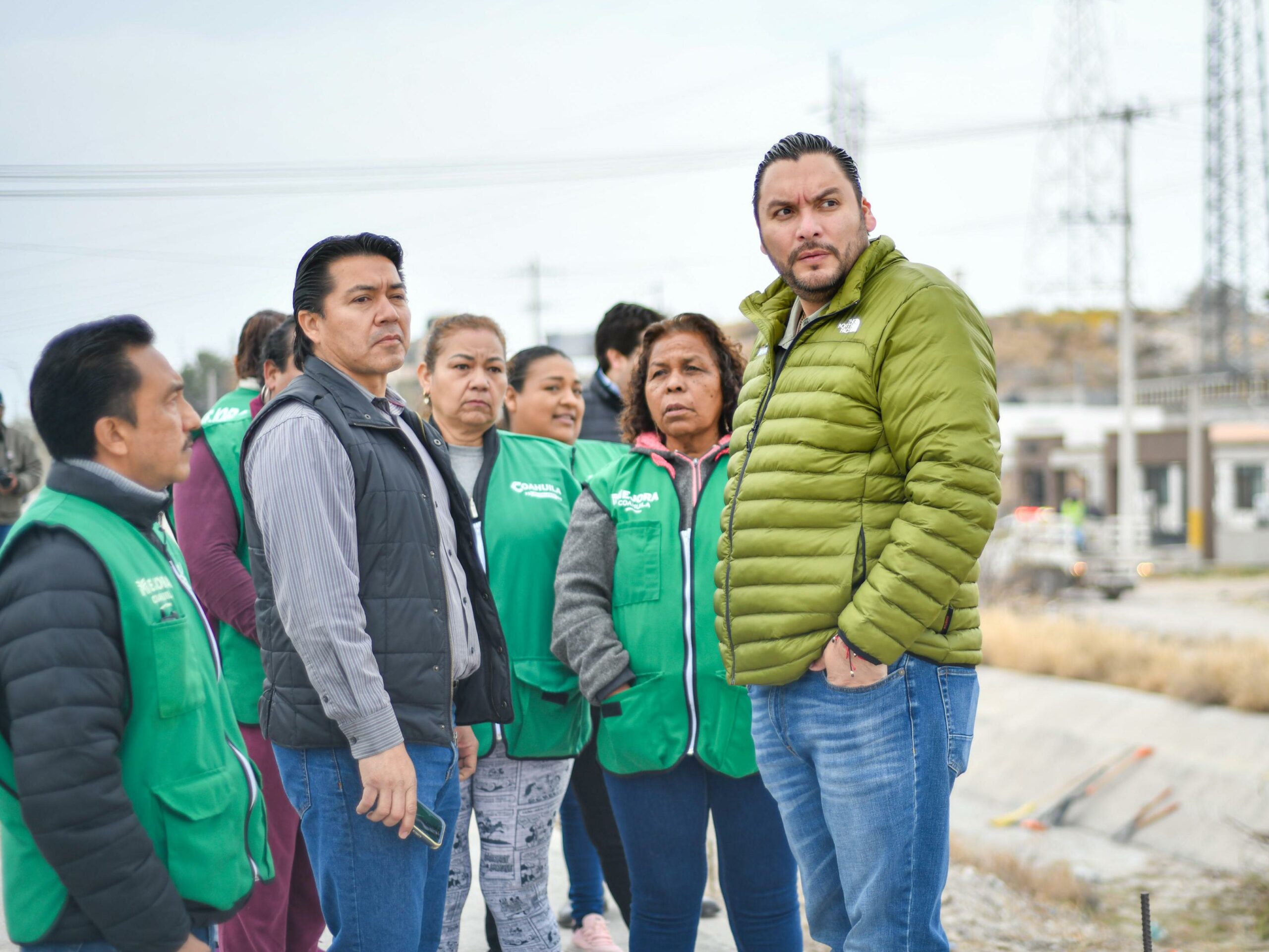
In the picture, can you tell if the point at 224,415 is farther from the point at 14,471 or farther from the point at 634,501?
the point at 14,471

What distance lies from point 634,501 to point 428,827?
1.13 metres

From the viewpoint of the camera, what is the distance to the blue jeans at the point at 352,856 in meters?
2.22

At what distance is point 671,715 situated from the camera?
2918mm

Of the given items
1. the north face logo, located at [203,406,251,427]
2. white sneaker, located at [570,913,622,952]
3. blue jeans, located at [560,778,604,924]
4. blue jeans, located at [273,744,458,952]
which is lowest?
white sneaker, located at [570,913,622,952]

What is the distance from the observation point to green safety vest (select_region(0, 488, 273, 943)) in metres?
1.75

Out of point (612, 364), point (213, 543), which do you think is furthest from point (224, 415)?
point (612, 364)

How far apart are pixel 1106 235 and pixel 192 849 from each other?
39.6 meters

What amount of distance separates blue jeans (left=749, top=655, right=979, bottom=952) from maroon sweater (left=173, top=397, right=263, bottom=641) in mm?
1703

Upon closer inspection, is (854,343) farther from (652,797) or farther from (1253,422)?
(1253,422)

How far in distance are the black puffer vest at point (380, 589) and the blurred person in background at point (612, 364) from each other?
2.33 meters

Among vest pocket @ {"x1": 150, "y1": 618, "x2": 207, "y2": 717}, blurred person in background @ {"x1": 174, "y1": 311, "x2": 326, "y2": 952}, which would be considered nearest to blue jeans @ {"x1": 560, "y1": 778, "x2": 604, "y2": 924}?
blurred person in background @ {"x1": 174, "y1": 311, "x2": 326, "y2": 952}

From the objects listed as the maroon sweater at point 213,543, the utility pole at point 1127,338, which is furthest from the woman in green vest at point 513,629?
the utility pole at point 1127,338

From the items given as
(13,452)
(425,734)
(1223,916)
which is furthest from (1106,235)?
(425,734)

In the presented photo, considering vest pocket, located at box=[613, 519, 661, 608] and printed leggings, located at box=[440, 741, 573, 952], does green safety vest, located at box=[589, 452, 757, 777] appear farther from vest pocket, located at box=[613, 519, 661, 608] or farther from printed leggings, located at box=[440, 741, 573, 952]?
printed leggings, located at box=[440, 741, 573, 952]
